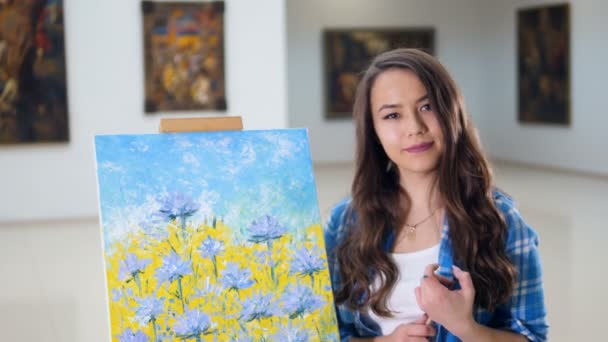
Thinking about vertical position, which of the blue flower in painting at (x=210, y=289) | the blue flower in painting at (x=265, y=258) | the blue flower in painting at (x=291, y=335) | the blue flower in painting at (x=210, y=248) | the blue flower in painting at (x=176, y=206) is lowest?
the blue flower in painting at (x=291, y=335)

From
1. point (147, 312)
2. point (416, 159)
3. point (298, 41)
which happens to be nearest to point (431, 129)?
point (416, 159)

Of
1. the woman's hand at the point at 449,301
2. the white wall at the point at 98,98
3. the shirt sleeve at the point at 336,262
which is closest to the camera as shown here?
the woman's hand at the point at 449,301

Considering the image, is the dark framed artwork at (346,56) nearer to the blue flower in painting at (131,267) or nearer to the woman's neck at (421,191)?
the woman's neck at (421,191)

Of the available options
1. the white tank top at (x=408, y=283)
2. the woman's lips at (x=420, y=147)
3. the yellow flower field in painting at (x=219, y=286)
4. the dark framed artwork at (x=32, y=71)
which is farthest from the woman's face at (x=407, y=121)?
the dark framed artwork at (x=32, y=71)

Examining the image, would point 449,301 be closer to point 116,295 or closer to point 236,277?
point 236,277

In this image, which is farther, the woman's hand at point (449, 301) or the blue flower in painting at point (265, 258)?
the blue flower in painting at point (265, 258)

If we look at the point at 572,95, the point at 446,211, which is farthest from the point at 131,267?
the point at 572,95

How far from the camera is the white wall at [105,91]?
1342 centimetres

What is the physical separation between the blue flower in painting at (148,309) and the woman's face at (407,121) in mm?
809

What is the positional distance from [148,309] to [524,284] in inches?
42.6

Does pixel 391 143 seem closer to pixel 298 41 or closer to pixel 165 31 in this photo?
pixel 165 31

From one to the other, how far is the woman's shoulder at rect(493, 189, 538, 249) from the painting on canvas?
0.55m

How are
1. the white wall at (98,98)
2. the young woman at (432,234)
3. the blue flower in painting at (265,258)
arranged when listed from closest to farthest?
the young woman at (432,234), the blue flower in painting at (265,258), the white wall at (98,98)

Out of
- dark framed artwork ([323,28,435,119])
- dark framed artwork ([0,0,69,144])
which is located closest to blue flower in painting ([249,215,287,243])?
dark framed artwork ([0,0,69,144])
